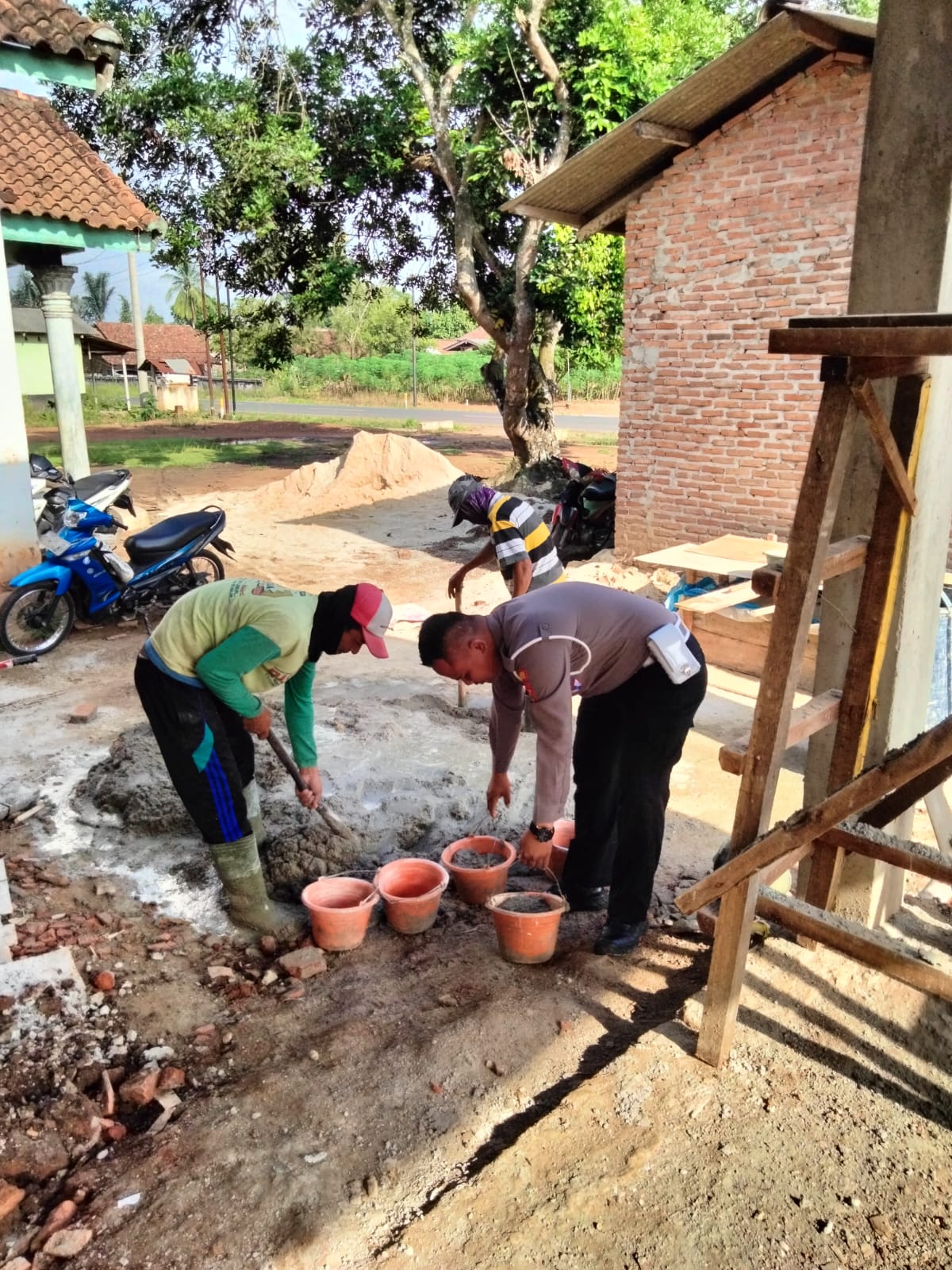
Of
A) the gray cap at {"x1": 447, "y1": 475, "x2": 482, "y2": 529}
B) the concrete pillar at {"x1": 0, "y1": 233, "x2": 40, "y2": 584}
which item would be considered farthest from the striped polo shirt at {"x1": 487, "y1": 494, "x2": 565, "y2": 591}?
the concrete pillar at {"x1": 0, "y1": 233, "x2": 40, "y2": 584}

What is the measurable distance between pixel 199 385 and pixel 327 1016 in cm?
4756

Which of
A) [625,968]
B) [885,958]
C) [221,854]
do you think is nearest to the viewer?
[885,958]

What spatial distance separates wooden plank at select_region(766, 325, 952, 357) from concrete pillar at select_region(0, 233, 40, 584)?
6.92 meters

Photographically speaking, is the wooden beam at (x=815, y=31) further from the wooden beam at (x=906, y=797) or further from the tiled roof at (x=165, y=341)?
the tiled roof at (x=165, y=341)

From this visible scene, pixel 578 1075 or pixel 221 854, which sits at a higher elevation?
pixel 221 854

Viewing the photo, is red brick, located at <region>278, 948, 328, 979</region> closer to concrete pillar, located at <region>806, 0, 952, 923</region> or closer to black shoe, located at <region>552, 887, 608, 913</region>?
black shoe, located at <region>552, 887, 608, 913</region>

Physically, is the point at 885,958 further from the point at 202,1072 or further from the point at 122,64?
the point at 122,64

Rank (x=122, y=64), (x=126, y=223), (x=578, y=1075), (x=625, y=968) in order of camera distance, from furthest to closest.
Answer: (x=122, y=64) → (x=126, y=223) → (x=625, y=968) → (x=578, y=1075)

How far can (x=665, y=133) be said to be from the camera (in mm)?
7531

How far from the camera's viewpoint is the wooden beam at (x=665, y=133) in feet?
24.1

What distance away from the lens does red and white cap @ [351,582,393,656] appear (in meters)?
3.41

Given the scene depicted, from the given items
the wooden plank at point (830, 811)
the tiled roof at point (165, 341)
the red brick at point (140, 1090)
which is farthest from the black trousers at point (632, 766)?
the tiled roof at point (165, 341)

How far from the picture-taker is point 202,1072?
3.01 metres

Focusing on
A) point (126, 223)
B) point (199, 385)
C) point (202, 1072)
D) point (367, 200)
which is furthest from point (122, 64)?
point (199, 385)
